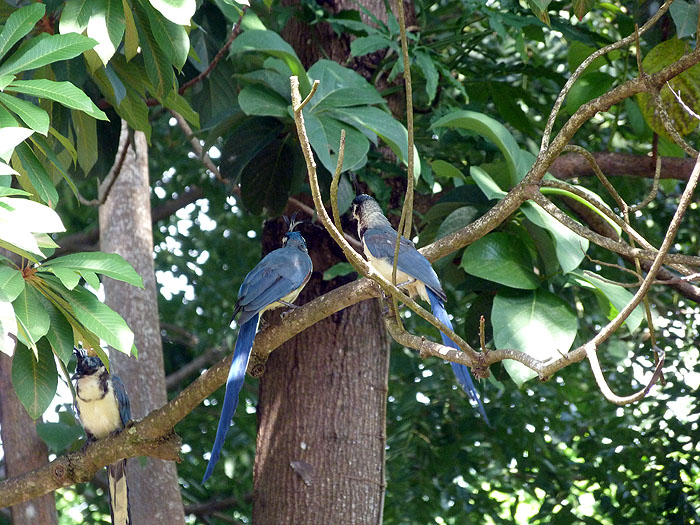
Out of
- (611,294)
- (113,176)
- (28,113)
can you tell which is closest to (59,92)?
(28,113)

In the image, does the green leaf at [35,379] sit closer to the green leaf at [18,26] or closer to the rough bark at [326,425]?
the green leaf at [18,26]

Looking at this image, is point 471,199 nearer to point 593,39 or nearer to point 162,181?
point 593,39

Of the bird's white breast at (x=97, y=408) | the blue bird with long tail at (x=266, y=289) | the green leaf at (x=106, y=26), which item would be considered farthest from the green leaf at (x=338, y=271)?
the green leaf at (x=106, y=26)

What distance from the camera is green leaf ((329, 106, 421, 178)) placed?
320 cm

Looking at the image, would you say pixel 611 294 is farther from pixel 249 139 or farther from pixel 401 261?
pixel 249 139

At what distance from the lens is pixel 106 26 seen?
2.56m

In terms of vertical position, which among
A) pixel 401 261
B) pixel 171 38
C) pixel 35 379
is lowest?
pixel 35 379

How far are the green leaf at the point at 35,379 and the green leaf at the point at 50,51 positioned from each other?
3.02ft

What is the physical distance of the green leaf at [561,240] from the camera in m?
3.11

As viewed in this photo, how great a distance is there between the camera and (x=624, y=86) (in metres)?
2.38

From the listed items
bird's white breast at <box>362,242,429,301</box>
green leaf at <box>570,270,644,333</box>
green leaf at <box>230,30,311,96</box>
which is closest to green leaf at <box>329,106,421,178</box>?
green leaf at <box>230,30,311,96</box>

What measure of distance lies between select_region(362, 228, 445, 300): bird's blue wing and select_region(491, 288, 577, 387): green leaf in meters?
0.26

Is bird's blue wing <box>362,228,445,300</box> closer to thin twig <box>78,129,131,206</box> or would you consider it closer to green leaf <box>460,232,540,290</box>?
green leaf <box>460,232,540,290</box>

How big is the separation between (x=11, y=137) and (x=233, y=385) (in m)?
1.30
